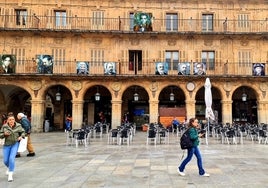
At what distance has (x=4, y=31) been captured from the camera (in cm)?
2344

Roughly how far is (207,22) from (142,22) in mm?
5639

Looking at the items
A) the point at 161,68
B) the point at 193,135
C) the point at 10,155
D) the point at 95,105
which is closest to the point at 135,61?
the point at 161,68

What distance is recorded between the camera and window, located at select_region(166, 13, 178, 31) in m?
25.1

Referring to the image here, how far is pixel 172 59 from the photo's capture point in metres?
24.7

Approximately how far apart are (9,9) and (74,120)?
1041 cm

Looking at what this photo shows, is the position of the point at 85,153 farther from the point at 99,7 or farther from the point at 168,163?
the point at 99,7

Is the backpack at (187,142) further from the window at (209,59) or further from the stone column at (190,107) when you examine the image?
the window at (209,59)

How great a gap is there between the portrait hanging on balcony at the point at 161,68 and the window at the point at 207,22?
15.9ft

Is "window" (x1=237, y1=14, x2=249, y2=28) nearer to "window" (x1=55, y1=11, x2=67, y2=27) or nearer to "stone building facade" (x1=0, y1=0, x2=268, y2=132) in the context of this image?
"stone building facade" (x1=0, y1=0, x2=268, y2=132)

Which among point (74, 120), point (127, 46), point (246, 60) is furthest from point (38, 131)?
point (246, 60)

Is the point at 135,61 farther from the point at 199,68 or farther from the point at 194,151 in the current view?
the point at 194,151

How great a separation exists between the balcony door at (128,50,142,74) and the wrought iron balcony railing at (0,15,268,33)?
1895 millimetres

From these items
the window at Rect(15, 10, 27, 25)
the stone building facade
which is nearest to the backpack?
the stone building facade

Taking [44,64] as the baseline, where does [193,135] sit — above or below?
below
